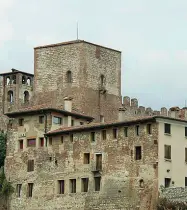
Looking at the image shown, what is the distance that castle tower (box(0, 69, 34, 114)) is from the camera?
11606 cm

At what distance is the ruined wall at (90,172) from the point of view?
8200 cm

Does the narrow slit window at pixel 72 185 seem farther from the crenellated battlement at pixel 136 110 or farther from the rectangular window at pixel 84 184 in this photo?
the crenellated battlement at pixel 136 110

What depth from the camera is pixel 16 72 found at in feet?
388

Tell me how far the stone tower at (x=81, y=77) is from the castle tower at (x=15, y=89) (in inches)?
554

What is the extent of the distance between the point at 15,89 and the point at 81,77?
19.8 meters

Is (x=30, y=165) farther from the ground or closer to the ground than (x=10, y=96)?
closer to the ground

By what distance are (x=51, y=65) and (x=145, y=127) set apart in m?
20.1

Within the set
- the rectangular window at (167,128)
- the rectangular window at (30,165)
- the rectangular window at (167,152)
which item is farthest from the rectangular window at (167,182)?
the rectangular window at (30,165)

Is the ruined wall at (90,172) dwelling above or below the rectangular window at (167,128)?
below

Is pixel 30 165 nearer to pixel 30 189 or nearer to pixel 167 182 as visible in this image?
pixel 30 189

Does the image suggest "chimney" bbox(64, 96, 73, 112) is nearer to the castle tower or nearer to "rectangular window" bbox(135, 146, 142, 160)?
"rectangular window" bbox(135, 146, 142, 160)

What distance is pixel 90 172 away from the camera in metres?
85.2

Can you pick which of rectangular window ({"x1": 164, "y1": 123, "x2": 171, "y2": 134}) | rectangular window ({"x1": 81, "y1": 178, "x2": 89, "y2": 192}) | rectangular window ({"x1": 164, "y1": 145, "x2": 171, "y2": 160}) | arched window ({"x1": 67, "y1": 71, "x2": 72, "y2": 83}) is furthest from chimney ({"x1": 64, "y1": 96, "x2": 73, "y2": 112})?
rectangular window ({"x1": 164, "y1": 145, "x2": 171, "y2": 160})

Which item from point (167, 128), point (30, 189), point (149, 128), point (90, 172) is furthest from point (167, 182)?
point (30, 189)
